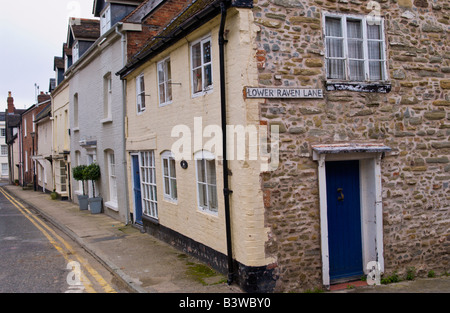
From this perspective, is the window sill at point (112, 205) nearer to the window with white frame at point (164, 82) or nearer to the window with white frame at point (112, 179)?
the window with white frame at point (112, 179)

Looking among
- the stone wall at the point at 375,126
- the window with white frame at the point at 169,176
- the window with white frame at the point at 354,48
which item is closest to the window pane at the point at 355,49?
the window with white frame at the point at 354,48

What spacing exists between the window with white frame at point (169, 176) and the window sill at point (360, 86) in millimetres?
4494

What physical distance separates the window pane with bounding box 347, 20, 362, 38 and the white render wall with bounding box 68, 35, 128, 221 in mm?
8618

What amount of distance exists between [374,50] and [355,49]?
0.43 m

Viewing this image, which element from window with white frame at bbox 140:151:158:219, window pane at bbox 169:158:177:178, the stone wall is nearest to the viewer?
the stone wall

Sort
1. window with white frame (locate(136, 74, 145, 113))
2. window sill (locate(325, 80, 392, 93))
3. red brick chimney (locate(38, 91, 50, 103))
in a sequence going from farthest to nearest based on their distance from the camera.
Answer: red brick chimney (locate(38, 91, 50, 103))
window with white frame (locate(136, 74, 145, 113))
window sill (locate(325, 80, 392, 93))

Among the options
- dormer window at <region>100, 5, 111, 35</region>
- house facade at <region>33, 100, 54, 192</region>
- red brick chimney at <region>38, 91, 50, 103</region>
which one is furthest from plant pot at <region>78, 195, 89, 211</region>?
red brick chimney at <region>38, 91, 50, 103</region>

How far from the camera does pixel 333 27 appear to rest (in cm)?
782

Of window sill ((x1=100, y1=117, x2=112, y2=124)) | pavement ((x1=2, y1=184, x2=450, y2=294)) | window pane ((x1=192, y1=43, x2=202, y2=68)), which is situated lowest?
pavement ((x1=2, y1=184, x2=450, y2=294))

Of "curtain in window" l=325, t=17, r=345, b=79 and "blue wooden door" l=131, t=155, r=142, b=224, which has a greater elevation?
"curtain in window" l=325, t=17, r=345, b=79

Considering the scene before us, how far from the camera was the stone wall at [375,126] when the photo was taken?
23.8ft

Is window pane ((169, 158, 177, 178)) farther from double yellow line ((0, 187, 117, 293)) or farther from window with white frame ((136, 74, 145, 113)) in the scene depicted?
double yellow line ((0, 187, 117, 293))

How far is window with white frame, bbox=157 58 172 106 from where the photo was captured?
34.7ft
